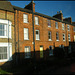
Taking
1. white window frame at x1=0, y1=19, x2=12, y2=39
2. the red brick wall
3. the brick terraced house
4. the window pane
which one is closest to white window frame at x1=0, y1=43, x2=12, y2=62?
the brick terraced house

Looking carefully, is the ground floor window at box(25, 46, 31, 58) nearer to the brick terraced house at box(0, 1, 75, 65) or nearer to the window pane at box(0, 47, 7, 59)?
the brick terraced house at box(0, 1, 75, 65)

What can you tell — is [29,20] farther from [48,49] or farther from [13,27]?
[48,49]

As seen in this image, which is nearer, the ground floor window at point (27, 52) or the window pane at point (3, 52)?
the window pane at point (3, 52)

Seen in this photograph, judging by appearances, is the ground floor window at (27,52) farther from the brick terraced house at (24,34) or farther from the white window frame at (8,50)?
the white window frame at (8,50)

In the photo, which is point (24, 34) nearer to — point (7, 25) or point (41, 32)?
point (7, 25)

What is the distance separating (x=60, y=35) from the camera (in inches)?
1050

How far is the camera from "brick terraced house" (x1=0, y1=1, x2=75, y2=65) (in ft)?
48.7

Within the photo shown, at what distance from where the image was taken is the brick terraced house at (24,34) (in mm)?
14845

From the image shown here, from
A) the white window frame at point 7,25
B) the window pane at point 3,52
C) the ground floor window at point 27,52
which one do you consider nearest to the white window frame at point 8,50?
the window pane at point 3,52

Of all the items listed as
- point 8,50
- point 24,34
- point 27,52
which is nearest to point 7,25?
point 8,50

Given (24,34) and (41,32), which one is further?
(41,32)

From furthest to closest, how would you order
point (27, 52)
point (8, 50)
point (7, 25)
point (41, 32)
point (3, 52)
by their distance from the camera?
point (41, 32) → point (27, 52) → point (7, 25) → point (8, 50) → point (3, 52)

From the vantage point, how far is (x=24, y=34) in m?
18.3

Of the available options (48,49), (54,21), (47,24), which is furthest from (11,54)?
(54,21)
